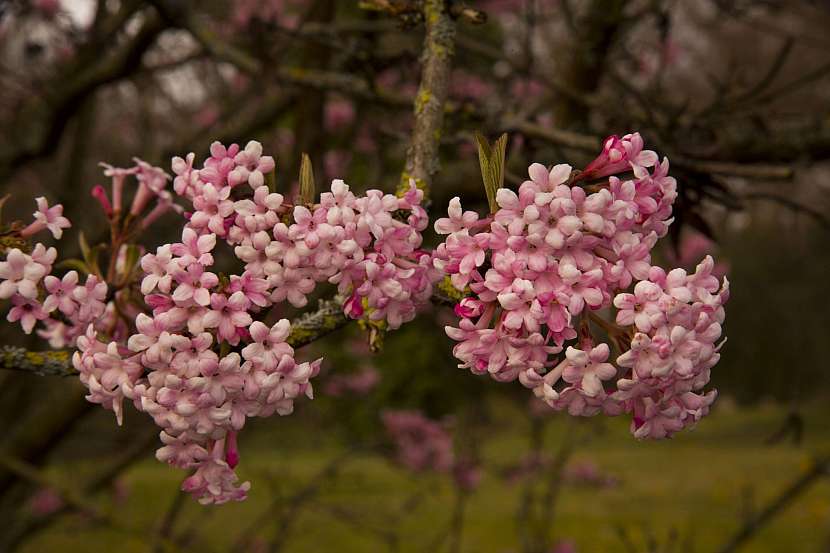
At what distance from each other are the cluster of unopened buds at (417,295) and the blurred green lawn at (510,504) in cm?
486

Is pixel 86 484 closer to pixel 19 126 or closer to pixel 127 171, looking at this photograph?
pixel 19 126

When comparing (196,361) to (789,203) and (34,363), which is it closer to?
(34,363)

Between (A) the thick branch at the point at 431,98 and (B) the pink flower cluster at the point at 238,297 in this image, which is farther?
(A) the thick branch at the point at 431,98

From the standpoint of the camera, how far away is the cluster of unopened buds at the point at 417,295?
1089mm

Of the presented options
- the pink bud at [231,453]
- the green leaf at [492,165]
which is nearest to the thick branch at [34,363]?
the pink bud at [231,453]

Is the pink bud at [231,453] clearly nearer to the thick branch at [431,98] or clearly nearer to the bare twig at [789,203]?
the thick branch at [431,98]

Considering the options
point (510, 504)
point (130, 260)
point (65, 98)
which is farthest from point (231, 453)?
point (510, 504)

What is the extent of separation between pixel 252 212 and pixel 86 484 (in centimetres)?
336

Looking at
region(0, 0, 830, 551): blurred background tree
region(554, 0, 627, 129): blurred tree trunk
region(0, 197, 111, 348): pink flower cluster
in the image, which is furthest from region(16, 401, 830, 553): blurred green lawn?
region(0, 197, 111, 348): pink flower cluster

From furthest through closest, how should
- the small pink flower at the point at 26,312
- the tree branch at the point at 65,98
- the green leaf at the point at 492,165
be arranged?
the tree branch at the point at 65,98
the small pink flower at the point at 26,312
the green leaf at the point at 492,165

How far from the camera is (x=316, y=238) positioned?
112cm

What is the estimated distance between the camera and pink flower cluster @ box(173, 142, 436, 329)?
113 cm

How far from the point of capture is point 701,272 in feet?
3.70

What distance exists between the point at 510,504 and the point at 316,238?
11.7m
